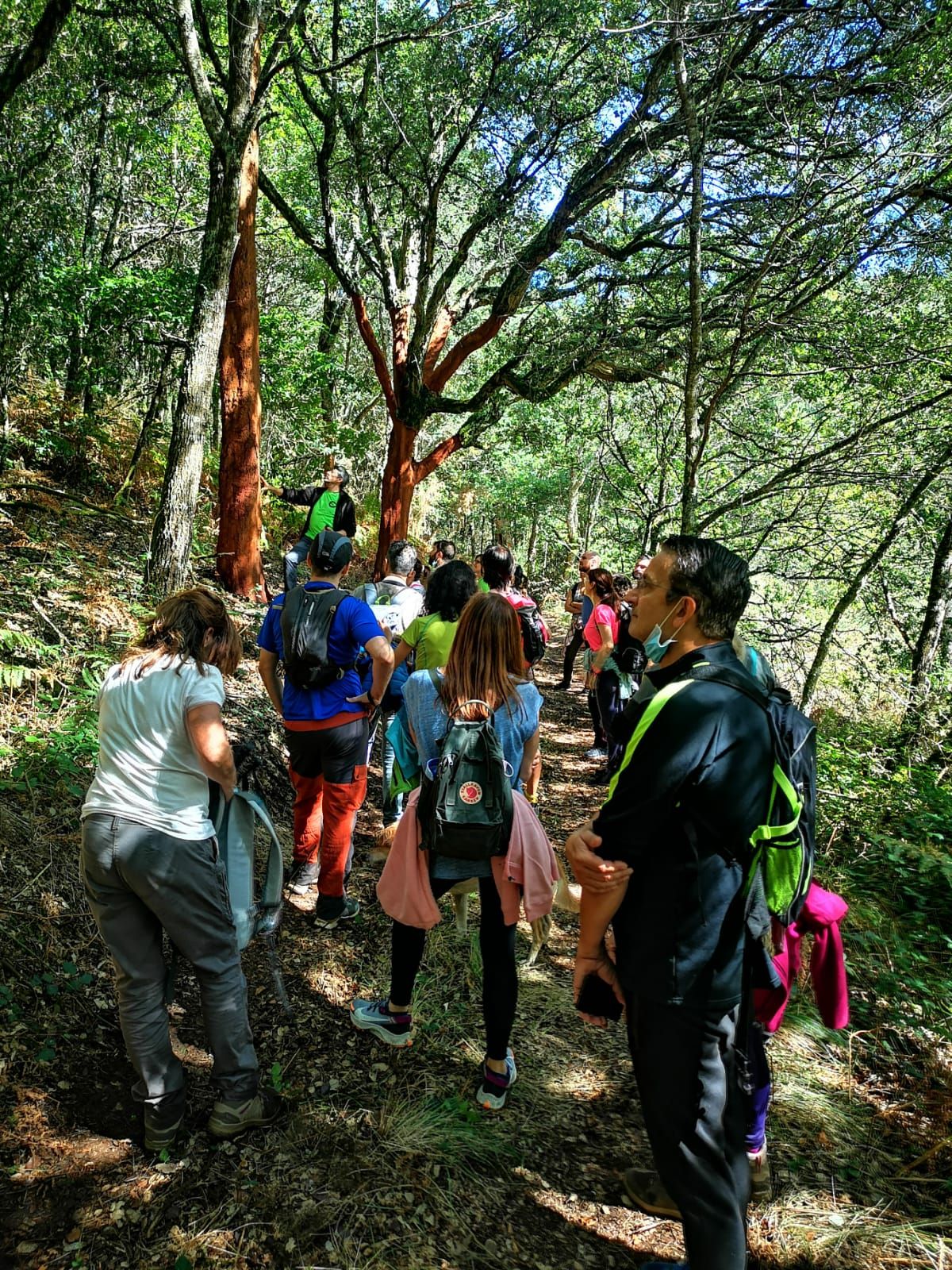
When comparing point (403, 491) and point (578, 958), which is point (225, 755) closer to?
point (578, 958)

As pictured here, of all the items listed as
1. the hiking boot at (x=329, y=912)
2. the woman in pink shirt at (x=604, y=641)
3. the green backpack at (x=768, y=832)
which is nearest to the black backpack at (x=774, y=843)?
the green backpack at (x=768, y=832)

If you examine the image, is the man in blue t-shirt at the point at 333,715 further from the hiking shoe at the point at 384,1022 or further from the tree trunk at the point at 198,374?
the tree trunk at the point at 198,374

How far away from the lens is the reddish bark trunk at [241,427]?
24.8 feet

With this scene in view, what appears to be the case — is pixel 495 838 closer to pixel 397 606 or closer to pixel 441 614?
pixel 441 614

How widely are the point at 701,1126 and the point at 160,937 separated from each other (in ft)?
6.03

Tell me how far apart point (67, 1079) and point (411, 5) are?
36.0ft

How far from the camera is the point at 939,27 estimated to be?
464 centimetres

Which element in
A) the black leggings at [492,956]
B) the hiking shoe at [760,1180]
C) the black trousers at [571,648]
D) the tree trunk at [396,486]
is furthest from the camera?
the tree trunk at [396,486]

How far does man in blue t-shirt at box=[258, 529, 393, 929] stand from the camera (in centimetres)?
353

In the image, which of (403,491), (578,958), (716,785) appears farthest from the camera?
(403,491)

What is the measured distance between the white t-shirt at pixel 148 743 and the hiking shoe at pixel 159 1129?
98 cm

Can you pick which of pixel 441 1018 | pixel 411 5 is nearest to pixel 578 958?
pixel 441 1018

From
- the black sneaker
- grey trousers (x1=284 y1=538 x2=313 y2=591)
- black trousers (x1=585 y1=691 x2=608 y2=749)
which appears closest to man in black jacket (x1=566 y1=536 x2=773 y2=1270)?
the black sneaker

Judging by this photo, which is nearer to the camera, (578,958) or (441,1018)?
(578,958)
